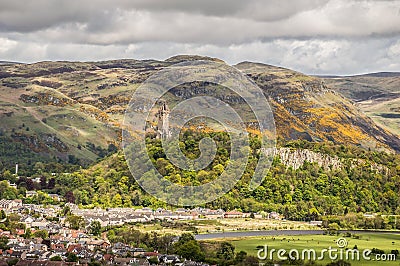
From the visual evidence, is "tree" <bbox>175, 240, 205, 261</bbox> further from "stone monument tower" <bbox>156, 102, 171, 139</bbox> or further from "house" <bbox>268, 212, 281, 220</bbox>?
"stone monument tower" <bbox>156, 102, 171, 139</bbox>

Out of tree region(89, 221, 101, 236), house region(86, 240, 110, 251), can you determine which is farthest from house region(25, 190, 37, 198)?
house region(86, 240, 110, 251)

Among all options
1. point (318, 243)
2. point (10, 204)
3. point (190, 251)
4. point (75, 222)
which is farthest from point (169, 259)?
point (10, 204)

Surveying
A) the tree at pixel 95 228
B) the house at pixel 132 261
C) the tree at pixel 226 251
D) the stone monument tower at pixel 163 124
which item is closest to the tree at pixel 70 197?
the stone monument tower at pixel 163 124

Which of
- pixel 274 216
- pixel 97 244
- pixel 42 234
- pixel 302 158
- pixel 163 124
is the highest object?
pixel 163 124

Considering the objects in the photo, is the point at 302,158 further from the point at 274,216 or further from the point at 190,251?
the point at 190,251

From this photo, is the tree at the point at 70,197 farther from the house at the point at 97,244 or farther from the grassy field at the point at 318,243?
the grassy field at the point at 318,243
